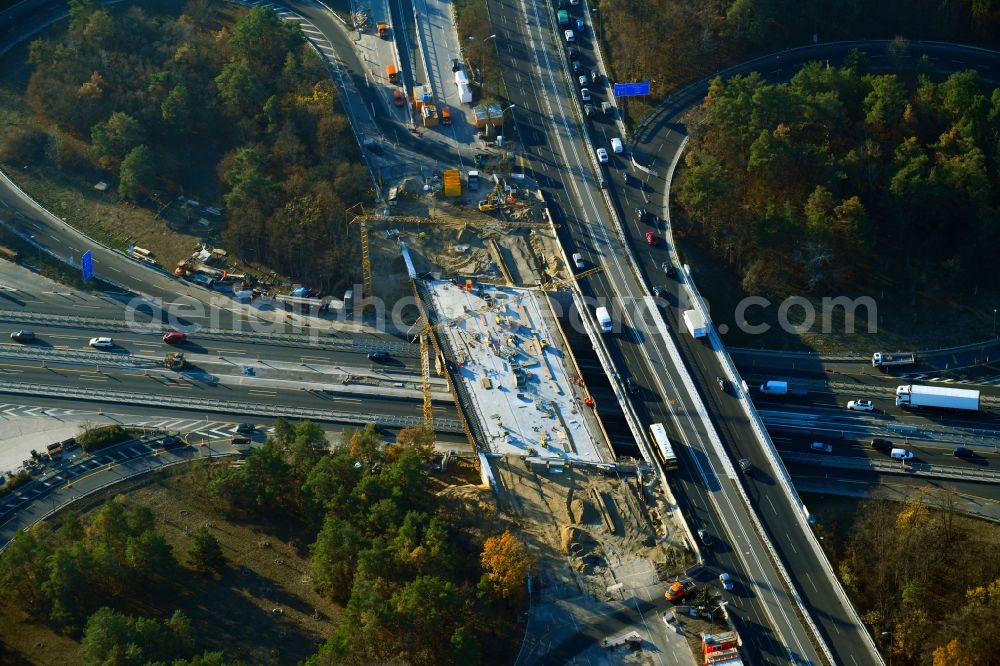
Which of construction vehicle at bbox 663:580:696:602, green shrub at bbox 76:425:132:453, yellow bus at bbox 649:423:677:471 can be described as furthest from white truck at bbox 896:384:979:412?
green shrub at bbox 76:425:132:453

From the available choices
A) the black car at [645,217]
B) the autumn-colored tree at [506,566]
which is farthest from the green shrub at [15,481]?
the black car at [645,217]

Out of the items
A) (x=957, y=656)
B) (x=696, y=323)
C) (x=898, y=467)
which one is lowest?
(x=957, y=656)

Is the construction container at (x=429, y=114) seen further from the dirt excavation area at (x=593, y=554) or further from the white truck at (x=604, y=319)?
the dirt excavation area at (x=593, y=554)

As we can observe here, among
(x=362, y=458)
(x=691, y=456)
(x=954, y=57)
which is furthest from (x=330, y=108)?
(x=954, y=57)

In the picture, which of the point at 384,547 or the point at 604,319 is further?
the point at 604,319

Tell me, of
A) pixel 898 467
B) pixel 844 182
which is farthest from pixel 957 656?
pixel 844 182

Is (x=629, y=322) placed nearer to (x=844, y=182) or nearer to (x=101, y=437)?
(x=844, y=182)

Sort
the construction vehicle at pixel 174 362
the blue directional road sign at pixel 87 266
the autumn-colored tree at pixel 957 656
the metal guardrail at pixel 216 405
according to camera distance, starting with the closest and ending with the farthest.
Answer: the autumn-colored tree at pixel 957 656
the metal guardrail at pixel 216 405
the construction vehicle at pixel 174 362
the blue directional road sign at pixel 87 266
